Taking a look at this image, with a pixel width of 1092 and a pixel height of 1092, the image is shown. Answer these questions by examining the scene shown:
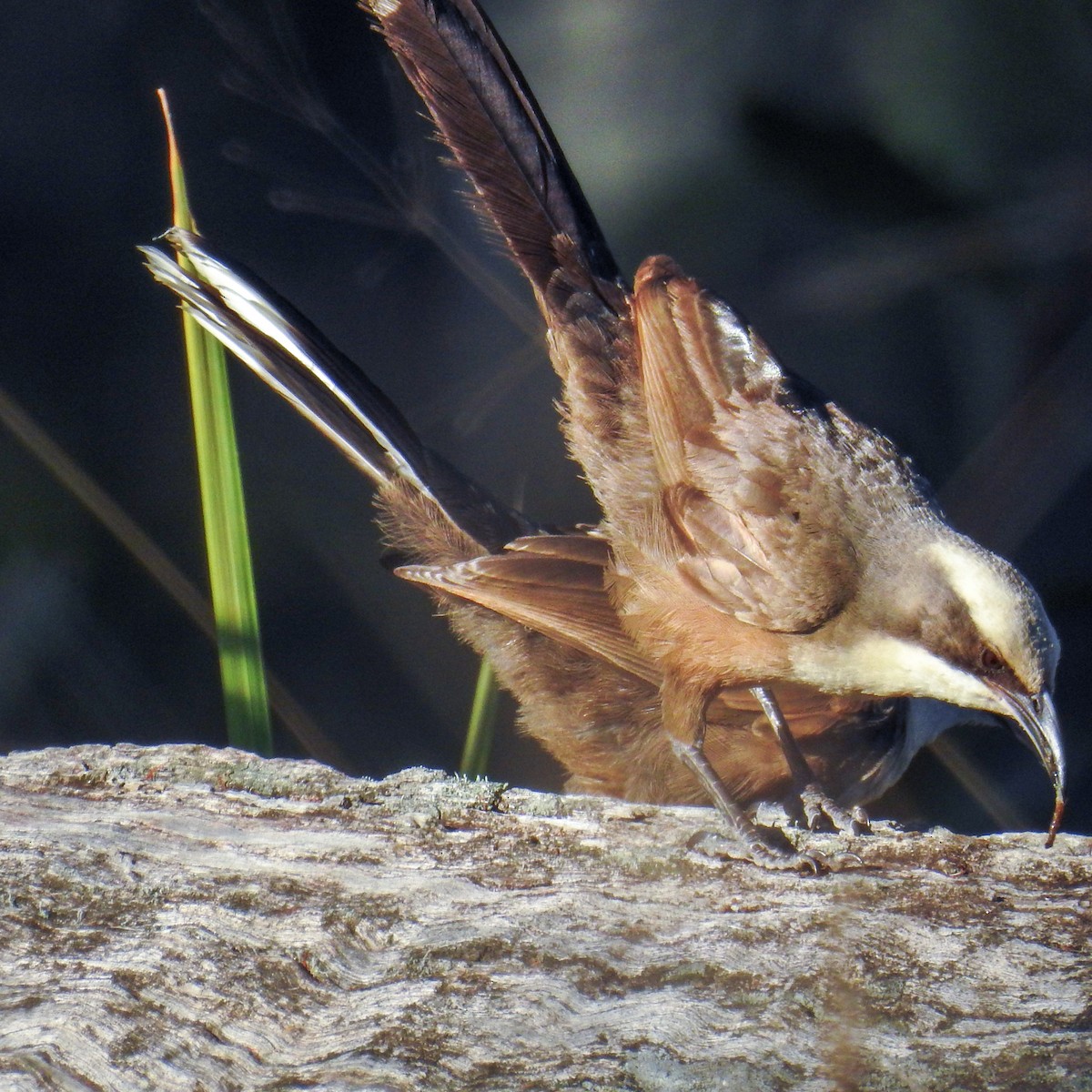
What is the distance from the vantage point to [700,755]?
2.65 meters

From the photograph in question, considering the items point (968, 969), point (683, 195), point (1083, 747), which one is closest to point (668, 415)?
point (683, 195)

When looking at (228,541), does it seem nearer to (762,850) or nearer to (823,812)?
(762,850)

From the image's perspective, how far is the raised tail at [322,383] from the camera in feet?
9.07

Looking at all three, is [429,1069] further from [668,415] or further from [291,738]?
[291,738]

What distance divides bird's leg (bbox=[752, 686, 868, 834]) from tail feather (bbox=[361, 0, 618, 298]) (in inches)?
47.5

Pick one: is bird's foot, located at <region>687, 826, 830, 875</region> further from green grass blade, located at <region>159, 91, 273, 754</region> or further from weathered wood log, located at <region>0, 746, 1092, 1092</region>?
green grass blade, located at <region>159, 91, 273, 754</region>

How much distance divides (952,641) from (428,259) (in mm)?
2079

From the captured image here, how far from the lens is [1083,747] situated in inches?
134

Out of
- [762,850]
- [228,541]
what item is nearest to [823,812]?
[762,850]

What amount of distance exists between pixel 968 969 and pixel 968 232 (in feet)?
7.94

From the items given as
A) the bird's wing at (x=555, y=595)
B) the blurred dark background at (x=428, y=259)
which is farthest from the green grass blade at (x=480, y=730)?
the blurred dark background at (x=428, y=259)

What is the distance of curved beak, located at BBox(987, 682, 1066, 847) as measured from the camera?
2.06 metres

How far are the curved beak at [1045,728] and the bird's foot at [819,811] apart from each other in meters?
0.61

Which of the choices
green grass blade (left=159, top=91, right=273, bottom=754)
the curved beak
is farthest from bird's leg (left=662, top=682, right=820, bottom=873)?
green grass blade (left=159, top=91, right=273, bottom=754)
